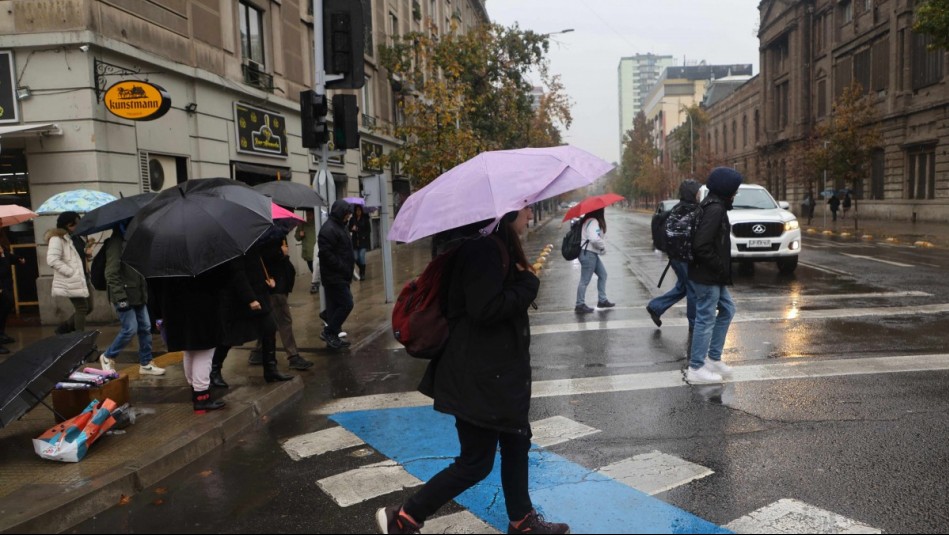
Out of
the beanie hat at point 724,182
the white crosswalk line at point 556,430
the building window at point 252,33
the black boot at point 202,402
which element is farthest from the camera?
the building window at point 252,33

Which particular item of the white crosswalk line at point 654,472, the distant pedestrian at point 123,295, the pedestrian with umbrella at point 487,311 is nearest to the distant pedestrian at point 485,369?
the pedestrian with umbrella at point 487,311

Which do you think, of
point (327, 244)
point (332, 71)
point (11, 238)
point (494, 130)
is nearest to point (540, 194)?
point (327, 244)

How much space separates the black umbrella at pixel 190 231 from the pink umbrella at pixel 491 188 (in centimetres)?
244

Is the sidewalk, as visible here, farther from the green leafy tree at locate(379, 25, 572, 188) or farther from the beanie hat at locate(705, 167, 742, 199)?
the green leafy tree at locate(379, 25, 572, 188)

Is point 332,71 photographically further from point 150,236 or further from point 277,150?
point 277,150

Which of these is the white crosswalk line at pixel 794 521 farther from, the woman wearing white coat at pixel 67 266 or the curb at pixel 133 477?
the woman wearing white coat at pixel 67 266

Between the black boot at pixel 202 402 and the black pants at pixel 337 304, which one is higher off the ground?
the black pants at pixel 337 304

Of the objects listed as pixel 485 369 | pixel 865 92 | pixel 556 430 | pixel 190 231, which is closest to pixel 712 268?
pixel 556 430

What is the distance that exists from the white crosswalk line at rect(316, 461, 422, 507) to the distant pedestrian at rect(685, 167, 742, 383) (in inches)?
128

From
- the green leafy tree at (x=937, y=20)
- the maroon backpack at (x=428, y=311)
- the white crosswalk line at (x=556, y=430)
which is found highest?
the green leafy tree at (x=937, y=20)

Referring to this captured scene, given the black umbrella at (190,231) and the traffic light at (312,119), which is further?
the traffic light at (312,119)

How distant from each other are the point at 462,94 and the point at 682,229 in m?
15.7

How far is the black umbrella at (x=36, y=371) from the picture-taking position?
4895mm

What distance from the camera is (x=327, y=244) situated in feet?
28.6
